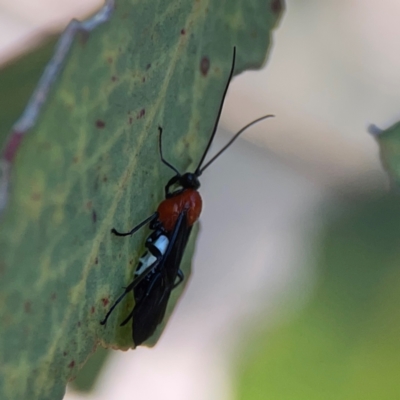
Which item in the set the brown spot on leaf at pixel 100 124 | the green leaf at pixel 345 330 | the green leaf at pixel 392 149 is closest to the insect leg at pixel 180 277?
the green leaf at pixel 345 330

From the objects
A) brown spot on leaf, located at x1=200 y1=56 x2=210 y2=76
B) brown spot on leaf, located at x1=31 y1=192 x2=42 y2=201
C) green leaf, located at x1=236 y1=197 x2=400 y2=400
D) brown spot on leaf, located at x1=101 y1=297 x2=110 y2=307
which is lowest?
green leaf, located at x1=236 y1=197 x2=400 y2=400

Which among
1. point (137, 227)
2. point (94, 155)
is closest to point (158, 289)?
point (137, 227)

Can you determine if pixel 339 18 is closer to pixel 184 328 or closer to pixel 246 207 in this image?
pixel 246 207

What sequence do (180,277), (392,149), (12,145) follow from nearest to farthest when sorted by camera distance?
(12,145) < (392,149) < (180,277)

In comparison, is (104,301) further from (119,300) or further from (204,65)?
(204,65)

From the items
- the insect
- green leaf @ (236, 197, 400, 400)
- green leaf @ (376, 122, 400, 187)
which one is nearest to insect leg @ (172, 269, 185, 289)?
the insect

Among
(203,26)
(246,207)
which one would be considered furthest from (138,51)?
(246,207)

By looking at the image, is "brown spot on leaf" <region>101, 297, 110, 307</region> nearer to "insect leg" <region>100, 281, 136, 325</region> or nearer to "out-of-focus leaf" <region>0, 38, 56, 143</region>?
"insect leg" <region>100, 281, 136, 325</region>
